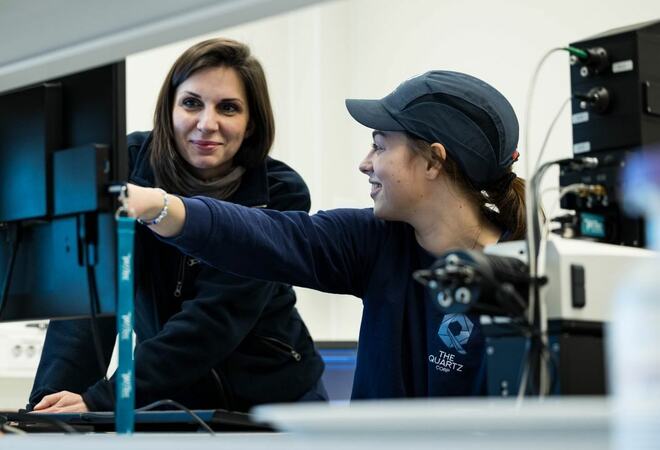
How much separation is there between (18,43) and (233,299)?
93 centimetres

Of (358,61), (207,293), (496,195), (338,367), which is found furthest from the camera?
(358,61)

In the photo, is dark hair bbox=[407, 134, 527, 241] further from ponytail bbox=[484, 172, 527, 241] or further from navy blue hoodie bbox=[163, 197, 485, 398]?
navy blue hoodie bbox=[163, 197, 485, 398]

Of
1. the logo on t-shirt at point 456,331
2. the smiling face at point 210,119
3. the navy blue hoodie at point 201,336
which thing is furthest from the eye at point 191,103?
the logo on t-shirt at point 456,331

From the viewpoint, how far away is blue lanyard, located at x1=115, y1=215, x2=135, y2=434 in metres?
1.23

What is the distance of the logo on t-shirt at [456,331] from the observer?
1710mm

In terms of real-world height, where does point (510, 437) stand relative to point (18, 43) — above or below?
below

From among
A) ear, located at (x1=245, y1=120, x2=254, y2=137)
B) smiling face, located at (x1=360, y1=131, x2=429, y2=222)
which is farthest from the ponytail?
ear, located at (x1=245, y1=120, x2=254, y2=137)

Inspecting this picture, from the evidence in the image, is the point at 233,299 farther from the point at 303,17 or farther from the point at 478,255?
the point at 303,17

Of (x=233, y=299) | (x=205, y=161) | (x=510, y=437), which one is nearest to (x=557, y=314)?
(x=510, y=437)

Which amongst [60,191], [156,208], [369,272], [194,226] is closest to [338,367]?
[369,272]

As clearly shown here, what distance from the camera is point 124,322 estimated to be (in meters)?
1.23

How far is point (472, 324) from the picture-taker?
5.59 ft

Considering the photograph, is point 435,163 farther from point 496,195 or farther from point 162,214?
point 162,214

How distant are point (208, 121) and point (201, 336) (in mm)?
484
